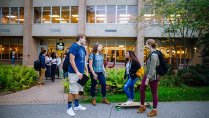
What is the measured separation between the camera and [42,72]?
14.9 metres

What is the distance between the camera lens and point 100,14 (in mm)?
33844

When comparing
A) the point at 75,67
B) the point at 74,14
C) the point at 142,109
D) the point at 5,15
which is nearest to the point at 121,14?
the point at 74,14

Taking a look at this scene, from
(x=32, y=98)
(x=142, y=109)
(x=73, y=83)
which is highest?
(x=73, y=83)

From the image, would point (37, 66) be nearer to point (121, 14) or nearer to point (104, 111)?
point (104, 111)

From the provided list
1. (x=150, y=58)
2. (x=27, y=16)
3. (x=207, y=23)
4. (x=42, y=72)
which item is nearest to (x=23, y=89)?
(x=42, y=72)

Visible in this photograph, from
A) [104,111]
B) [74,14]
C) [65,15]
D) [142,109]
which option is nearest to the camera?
[142,109]

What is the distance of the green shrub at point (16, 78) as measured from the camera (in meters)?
12.7

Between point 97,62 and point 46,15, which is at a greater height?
point 46,15

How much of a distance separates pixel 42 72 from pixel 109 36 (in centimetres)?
1909

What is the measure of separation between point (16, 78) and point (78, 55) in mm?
6380

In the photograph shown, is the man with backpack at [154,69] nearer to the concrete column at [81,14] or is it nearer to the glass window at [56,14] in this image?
the concrete column at [81,14]

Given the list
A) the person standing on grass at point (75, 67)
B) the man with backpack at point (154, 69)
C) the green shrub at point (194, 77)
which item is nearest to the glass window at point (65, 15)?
the green shrub at point (194, 77)

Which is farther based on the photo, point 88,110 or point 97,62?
point 97,62

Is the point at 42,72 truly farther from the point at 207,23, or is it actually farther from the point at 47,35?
the point at 47,35
